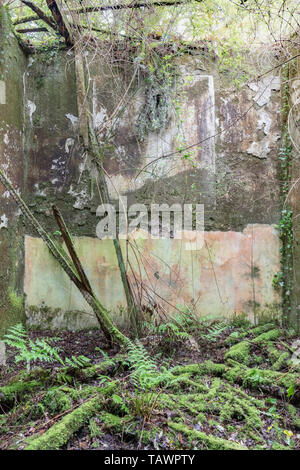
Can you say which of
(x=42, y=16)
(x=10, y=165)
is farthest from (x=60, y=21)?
(x=10, y=165)

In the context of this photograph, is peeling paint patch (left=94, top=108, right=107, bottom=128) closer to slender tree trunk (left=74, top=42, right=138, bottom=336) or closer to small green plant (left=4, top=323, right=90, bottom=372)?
slender tree trunk (left=74, top=42, right=138, bottom=336)

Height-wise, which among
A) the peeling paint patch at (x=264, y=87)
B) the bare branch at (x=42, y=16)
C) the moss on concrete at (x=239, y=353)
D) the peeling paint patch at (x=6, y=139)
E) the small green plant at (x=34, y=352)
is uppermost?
the bare branch at (x=42, y=16)

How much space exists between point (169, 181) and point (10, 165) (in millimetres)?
2062

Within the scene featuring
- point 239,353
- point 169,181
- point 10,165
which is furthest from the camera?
point 169,181

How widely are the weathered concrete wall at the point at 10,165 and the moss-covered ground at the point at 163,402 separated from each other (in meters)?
0.76

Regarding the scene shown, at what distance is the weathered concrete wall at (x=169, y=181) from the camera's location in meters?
4.32

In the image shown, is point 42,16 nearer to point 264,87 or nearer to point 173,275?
point 264,87

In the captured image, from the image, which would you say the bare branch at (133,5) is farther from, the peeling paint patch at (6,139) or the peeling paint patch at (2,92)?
the peeling paint patch at (6,139)

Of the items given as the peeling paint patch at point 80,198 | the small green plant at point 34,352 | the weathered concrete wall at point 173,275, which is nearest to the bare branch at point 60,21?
the peeling paint patch at point 80,198

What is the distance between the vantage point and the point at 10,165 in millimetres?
4004

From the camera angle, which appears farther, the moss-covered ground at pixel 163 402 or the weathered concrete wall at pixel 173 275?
the weathered concrete wall at pixel 173 275
